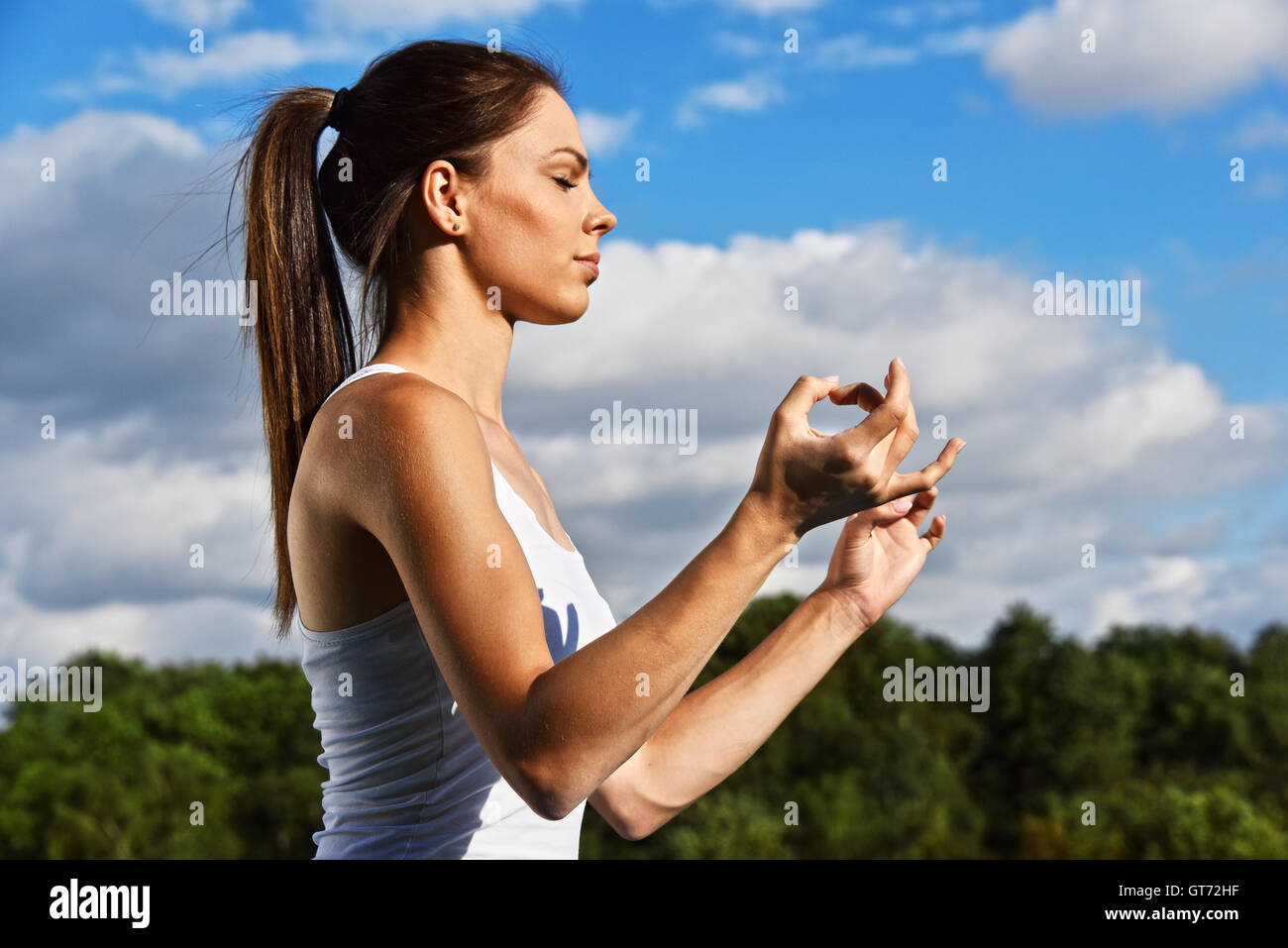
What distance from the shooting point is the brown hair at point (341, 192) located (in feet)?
8.54

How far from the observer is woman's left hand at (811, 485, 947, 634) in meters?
3.03

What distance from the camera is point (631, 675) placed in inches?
76.4

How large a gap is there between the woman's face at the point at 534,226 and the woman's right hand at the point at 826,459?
69 centimetres

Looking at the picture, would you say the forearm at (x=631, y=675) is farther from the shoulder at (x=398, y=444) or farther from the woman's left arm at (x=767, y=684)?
the woman's left arm at (x=767, y=684)

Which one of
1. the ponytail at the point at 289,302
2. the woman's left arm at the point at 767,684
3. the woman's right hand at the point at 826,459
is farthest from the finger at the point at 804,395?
the ponytail at the point at 289,302

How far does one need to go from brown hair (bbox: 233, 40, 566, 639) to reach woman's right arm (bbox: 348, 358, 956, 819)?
0.64 meters

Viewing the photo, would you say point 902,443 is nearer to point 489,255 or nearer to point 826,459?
point 826,459

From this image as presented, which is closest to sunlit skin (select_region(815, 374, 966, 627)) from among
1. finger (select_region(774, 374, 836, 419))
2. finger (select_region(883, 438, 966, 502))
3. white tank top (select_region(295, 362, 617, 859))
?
finger (select_region(883, 438, 966, 502))

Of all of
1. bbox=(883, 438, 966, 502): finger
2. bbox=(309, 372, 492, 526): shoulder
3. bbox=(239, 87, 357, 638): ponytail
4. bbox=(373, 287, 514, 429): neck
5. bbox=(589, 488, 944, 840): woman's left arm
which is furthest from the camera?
bbox=(589, 488, 944, 840): woman's left arm

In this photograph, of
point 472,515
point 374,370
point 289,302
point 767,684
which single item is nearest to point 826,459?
point 472,515

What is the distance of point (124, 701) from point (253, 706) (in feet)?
20.2

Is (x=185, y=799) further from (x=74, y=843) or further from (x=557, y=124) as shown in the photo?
(x=557, y=124)

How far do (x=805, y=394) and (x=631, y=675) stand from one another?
1.80ft

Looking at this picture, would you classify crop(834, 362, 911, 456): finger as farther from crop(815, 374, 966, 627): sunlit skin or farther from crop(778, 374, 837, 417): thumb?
crop(815, 374, 966, 627): sunlit skin
